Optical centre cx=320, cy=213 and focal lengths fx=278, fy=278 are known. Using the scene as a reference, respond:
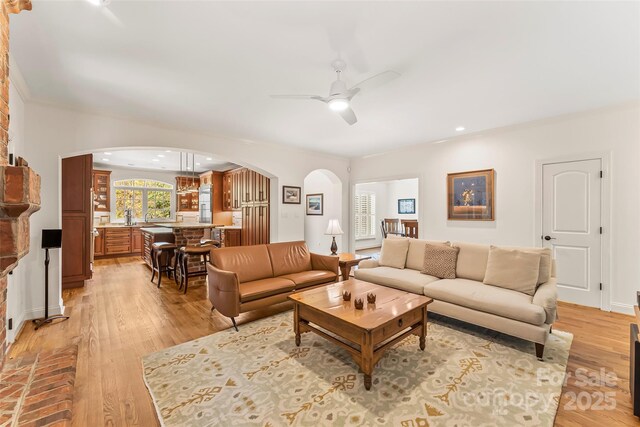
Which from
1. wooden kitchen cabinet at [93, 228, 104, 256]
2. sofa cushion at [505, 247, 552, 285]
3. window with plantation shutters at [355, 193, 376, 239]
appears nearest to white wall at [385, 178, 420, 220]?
window with plantation shutters at [355, 193, 376, 239]

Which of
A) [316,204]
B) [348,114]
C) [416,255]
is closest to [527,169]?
[416,255]

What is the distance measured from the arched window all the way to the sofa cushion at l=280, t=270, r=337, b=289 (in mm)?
7306

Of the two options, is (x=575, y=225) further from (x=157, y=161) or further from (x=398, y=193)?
(x=157, y=161)

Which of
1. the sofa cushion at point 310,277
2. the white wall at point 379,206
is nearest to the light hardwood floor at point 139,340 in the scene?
the sofa cushion at point 310,277

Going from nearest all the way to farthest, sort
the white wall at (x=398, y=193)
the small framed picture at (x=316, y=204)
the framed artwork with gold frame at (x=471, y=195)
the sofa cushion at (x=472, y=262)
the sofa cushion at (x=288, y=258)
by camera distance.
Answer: the sofa cushion at (x=472, y=262), the sofa cushion at (x=288, y=258), the framed artwork with gold frame at (x=471, y=195), the small framed picture at (x=316, y=204), the white wall at (x=398, y=193)

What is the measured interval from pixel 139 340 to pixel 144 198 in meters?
7.49

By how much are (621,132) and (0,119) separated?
19.7ft

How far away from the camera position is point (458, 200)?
503 centimetres

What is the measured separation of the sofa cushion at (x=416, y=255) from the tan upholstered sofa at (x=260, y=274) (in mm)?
1108

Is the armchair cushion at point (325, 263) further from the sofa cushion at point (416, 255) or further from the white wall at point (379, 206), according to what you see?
the white wall at point (379, 206)

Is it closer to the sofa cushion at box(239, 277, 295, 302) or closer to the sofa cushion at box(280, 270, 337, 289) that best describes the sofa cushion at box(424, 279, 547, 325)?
the sofa cushion at box(280, 270, 337, 289)

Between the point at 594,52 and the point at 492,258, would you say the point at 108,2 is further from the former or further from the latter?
the point at 492,258

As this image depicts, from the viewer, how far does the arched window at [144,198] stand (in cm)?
870

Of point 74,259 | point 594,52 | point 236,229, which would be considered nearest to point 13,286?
point 74,259
